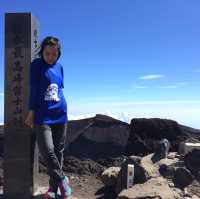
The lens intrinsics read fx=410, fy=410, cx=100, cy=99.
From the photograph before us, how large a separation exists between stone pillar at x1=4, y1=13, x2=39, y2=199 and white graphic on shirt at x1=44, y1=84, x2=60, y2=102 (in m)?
0.81

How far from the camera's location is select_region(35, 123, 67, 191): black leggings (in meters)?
5.71

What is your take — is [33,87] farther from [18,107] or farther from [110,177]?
[110,177]

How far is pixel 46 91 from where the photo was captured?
5.93 meters

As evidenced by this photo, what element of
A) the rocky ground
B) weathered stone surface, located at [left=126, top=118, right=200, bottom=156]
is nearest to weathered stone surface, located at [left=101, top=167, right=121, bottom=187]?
the rocky ground

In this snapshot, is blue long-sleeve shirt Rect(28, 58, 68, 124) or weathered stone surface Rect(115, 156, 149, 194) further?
weathered stone surface Rect(115, 156, 149, 194)

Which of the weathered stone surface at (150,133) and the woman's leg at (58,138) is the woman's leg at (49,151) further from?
the weathered stone surface at (150,133)

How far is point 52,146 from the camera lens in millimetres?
5773

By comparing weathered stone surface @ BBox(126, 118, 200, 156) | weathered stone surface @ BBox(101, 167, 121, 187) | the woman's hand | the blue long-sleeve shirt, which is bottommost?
weathered stone surface @ BBox(101, 167, 121, 187)

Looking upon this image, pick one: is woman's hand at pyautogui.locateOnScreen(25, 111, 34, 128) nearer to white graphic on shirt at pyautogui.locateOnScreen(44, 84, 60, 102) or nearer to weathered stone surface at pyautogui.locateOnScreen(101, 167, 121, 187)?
white graphic on shirt at pyautogui.locateOnScreen(44, 84, 60, 102)

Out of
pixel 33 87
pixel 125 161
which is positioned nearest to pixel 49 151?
Answer: pixel 33 87

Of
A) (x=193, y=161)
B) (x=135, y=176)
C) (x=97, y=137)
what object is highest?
(x=97, y=137)

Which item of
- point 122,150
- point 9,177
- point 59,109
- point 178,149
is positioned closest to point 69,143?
point 122,150

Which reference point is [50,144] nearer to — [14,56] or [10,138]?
[10,138]

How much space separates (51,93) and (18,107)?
3.00 ft
